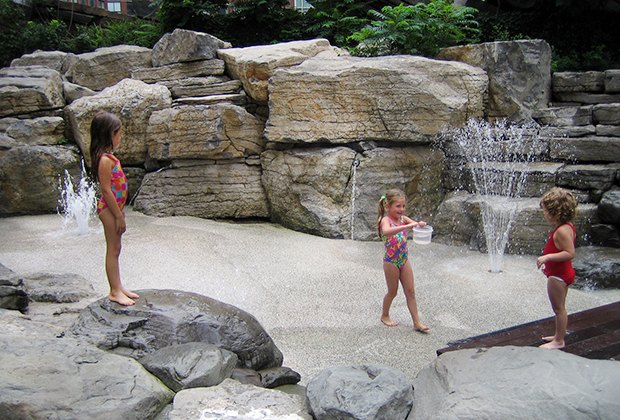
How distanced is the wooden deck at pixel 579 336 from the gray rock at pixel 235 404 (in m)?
1.12

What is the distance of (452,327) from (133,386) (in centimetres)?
268

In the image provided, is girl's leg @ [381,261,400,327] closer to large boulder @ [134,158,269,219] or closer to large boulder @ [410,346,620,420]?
large boulder @ [410,346,620,420]

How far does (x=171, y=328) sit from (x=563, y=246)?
8.29 ft

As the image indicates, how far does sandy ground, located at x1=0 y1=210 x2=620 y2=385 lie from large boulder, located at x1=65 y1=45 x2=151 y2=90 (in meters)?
2.58

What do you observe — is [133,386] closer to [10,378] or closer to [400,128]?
[10,378]

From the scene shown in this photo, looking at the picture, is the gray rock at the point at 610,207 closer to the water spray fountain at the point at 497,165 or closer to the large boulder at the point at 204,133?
the water spray fountain at the point at 497,165

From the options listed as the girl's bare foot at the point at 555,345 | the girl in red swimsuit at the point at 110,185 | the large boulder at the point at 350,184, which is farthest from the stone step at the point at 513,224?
the girl in red swimsuit at the point at 110,185

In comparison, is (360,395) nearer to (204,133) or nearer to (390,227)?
(390,227)

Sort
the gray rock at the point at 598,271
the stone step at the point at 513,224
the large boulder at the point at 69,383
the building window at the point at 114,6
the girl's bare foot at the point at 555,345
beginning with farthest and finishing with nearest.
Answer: the building window at the point at 114,6 → the stone step at the point at 513,224 → the gray rock at the point at 598,271 → the girl's bare foot at the point at 555,345 → the large boulder at the point at 69,383

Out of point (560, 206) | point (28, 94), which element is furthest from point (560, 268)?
point (28, 94)

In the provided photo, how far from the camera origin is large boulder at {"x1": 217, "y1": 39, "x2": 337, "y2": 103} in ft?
24.4

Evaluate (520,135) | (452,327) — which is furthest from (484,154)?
(452,327)

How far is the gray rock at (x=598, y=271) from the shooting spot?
547cm

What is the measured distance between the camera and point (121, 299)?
378 centimetres
